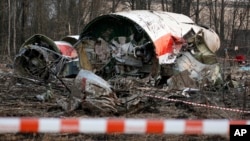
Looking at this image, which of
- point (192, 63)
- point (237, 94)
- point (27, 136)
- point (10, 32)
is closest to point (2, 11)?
point (10, 32)

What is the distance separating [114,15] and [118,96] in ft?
16.3

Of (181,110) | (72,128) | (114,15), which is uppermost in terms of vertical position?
(114,15)

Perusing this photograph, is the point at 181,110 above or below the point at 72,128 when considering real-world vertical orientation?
below

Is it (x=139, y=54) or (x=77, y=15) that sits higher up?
(x=77, y=15)

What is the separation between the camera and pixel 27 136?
710cm

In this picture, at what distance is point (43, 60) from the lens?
16.2 meters

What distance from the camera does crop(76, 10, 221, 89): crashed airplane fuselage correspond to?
14.8m

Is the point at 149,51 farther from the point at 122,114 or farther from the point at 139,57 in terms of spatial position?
the point at 122,114

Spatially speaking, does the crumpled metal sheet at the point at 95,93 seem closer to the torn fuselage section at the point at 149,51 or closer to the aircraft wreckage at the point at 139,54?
the aircraft wreckage at the point at 139,54

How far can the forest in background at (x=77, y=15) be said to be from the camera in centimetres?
3834

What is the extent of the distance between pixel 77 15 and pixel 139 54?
2942 centimetres

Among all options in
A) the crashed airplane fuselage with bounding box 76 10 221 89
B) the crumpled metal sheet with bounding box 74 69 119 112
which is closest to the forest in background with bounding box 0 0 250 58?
the crashed airplane fuselage with bounding box 76 10 221 89

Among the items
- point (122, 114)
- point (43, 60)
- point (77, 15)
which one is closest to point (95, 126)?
point (122, 114)

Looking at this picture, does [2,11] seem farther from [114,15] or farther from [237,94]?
[237,94]
